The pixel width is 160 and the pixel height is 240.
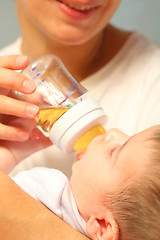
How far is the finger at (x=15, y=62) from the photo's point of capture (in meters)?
0.87

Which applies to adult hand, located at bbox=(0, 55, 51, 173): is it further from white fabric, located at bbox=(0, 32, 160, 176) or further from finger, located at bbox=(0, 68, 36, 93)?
white fabric, located at bbox=(0, 32, 160, 176)

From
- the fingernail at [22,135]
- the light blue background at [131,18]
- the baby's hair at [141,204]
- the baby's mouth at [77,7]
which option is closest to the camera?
the baby's hair at [141,204]

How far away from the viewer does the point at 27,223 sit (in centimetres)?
69

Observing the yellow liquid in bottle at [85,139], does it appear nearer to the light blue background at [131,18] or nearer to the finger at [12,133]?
the finger at [12,133]

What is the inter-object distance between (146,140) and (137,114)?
0.35 m

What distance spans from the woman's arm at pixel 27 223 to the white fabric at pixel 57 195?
8 cm

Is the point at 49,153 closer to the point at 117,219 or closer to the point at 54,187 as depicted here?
the point at 54,187

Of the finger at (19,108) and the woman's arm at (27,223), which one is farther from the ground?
the finger at (19,108)

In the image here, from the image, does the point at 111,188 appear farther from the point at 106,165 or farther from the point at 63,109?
the point at 63,109

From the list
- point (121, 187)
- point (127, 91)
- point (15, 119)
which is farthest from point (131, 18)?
point (121, 187)

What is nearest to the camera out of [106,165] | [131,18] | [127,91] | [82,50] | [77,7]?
[106,165]

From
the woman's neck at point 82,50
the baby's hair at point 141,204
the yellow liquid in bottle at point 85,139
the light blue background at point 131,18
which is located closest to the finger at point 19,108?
the yellow liquid in bottle at point 85,139

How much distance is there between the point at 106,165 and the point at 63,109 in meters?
0.17

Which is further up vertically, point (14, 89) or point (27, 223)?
point (14, 89)
